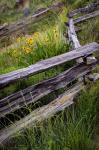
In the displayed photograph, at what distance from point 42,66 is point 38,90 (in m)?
0.34

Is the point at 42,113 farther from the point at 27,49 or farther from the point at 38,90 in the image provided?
the point at 27,49

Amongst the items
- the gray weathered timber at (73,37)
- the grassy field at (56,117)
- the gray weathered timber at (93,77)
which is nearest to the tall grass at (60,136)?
the grassy field at (56,117)

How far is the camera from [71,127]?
4.12 meters

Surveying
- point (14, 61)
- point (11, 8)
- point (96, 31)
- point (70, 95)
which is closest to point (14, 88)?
point (70, 95)

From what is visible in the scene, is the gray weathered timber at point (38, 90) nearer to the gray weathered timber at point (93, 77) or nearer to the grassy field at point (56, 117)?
the gray weathered timber at point (93, 77)

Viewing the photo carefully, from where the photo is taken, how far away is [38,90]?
4820 millimetres

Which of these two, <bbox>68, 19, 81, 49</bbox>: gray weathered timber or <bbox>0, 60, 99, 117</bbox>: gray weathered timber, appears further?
<bbox>68, 19, 81, 49</bbox>: gray weathered timber

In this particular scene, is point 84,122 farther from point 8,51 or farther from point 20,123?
point 8,51

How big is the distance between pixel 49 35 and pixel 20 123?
3.30 meters

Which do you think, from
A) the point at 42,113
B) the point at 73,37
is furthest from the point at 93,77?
the point at 73,37

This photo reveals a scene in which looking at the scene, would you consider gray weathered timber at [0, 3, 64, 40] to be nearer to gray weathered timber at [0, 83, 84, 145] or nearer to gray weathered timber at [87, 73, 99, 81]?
gray weathered timber at [87, 73, 99, 81]

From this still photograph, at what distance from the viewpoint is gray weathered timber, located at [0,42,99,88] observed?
4.39 m

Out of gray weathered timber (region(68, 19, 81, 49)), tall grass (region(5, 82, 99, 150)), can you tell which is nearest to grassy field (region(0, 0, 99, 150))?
tall grass (region(5, 82, 99, 150))

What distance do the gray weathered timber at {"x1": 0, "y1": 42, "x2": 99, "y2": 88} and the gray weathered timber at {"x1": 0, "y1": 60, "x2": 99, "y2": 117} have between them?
0.21m
